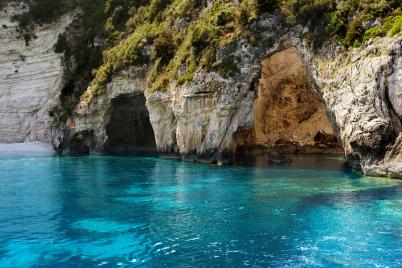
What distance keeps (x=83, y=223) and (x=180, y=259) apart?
5.98 metres

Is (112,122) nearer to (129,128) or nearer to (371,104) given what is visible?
(129,128)

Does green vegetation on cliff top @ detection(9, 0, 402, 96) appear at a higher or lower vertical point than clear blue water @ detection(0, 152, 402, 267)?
higher

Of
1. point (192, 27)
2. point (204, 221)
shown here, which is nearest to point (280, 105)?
point (192, 27)

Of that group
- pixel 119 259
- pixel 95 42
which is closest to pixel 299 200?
pixel 119 259

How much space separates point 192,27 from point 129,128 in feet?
61.1

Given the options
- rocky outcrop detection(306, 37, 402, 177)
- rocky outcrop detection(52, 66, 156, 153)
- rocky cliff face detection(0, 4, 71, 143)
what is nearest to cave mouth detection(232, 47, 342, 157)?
rocky outcrop detection(52, 66, 156, 153)

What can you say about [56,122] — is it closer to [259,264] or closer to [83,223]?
[83,223]

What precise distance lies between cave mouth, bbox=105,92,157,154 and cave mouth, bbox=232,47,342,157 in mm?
13232

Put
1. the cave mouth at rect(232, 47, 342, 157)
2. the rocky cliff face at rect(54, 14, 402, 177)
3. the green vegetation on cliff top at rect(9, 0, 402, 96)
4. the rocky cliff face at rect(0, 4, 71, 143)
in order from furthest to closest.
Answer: the rocky cliff face at rect(0, 4, 71, 143) → the cave mouth at rect(232, 47, 342, 157) → the green vegetation on cliff top at rect(9, 0, 402, 96) → the rocky cliff face at rect(54, 14, 402, 177)

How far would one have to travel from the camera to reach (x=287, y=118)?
53281 mm

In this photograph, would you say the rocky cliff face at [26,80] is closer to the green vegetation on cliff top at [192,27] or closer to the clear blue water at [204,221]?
the green vegetation on cliff top at [192,27]

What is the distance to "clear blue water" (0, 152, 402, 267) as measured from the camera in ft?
46.8

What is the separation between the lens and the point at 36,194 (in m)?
25.3

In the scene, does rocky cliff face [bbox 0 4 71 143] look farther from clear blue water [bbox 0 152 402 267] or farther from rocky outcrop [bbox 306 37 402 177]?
rocky outcrop [bbox 306 37 402 177]
